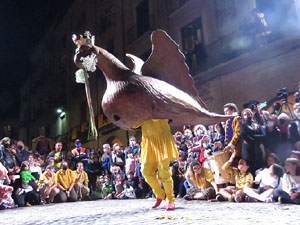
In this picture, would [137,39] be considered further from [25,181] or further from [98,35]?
[25,181]

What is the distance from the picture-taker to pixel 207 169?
620 centimetres

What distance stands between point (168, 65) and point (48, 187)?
6080 millimetres

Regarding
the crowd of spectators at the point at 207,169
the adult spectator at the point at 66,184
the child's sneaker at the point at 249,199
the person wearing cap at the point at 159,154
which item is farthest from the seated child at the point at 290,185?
the adult spectator at the point at 66,184

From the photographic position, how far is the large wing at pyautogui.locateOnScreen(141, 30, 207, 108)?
11.9 feet

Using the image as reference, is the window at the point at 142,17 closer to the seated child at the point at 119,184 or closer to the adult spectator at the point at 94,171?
the adult spectator at the point at 94,171

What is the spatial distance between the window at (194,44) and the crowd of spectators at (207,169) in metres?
4.46

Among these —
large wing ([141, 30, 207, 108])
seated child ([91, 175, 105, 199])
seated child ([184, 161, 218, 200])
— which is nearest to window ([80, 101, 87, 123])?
seated child ([91, 175, 105, 199])

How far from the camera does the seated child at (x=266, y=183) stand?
476 centimetres

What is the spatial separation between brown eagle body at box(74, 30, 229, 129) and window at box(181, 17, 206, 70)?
27.2ft

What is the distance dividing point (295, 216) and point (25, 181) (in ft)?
21.8

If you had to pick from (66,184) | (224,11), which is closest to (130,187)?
(66,184)

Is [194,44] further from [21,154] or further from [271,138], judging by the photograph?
[21,154]

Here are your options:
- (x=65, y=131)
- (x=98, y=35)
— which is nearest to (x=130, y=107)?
(x=98, y=35)

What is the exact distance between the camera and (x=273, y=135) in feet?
17.7
